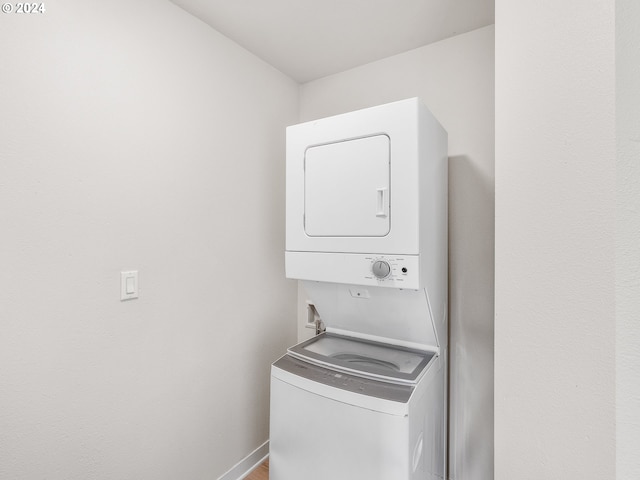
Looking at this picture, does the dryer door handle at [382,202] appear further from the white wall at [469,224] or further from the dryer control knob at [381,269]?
the white wall at [469,224]

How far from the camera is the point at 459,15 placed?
1.59m

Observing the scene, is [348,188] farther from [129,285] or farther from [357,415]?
[129,285]

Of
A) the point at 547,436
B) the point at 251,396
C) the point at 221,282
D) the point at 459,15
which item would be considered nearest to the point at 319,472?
the point at 251,396

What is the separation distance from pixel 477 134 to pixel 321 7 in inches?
42.5

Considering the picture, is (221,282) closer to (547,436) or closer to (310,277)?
(310,277)

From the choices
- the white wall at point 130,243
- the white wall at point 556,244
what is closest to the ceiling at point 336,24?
the white wall at point 130,243

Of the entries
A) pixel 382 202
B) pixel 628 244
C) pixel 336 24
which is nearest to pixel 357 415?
pixel 382 202

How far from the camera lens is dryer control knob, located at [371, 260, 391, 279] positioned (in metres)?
1.28

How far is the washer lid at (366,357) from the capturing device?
4.33ft

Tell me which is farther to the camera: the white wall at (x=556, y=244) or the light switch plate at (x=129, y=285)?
the light switch plate at (x=129, y=285)

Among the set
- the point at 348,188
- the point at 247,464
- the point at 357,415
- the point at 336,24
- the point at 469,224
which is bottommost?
the point at 247,464

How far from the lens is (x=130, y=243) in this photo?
137 cm

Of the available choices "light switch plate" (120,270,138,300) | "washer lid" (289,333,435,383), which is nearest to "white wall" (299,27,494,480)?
"washer lid" (289,333,435,383)

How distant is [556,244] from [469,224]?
1121 mm
